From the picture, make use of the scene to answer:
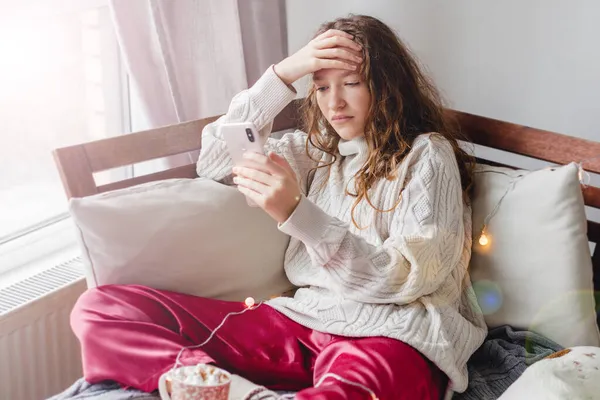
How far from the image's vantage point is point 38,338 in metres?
1.54

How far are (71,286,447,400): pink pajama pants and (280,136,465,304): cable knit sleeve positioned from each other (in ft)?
0.34

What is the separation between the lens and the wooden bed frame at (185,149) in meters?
1.38

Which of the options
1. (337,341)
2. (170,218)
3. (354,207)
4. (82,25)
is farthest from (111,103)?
(337,341)

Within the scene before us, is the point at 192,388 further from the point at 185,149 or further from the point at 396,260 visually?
the point at 185,149

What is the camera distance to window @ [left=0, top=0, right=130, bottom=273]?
1705mm

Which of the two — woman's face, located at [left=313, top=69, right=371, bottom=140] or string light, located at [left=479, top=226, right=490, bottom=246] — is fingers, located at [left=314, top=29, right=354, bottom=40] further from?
string light, located at [left=479, top=226, right=490, bottom=246]

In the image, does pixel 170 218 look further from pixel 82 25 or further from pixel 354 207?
pixel 82 25

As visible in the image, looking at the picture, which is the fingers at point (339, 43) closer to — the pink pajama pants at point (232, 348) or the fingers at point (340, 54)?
the fingers at point (340, 54)

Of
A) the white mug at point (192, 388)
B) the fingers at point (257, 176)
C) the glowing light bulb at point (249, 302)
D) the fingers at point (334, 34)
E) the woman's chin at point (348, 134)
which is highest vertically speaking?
the fingers at point (334, 34)

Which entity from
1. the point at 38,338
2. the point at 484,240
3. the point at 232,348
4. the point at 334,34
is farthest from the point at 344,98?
the point at 38,338

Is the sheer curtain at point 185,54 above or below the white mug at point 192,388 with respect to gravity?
above

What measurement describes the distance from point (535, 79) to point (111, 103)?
114cm

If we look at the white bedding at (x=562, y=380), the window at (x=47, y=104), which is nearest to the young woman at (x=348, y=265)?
the white bedding at (x=562, y=380)

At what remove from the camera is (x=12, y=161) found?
1.77 metres
